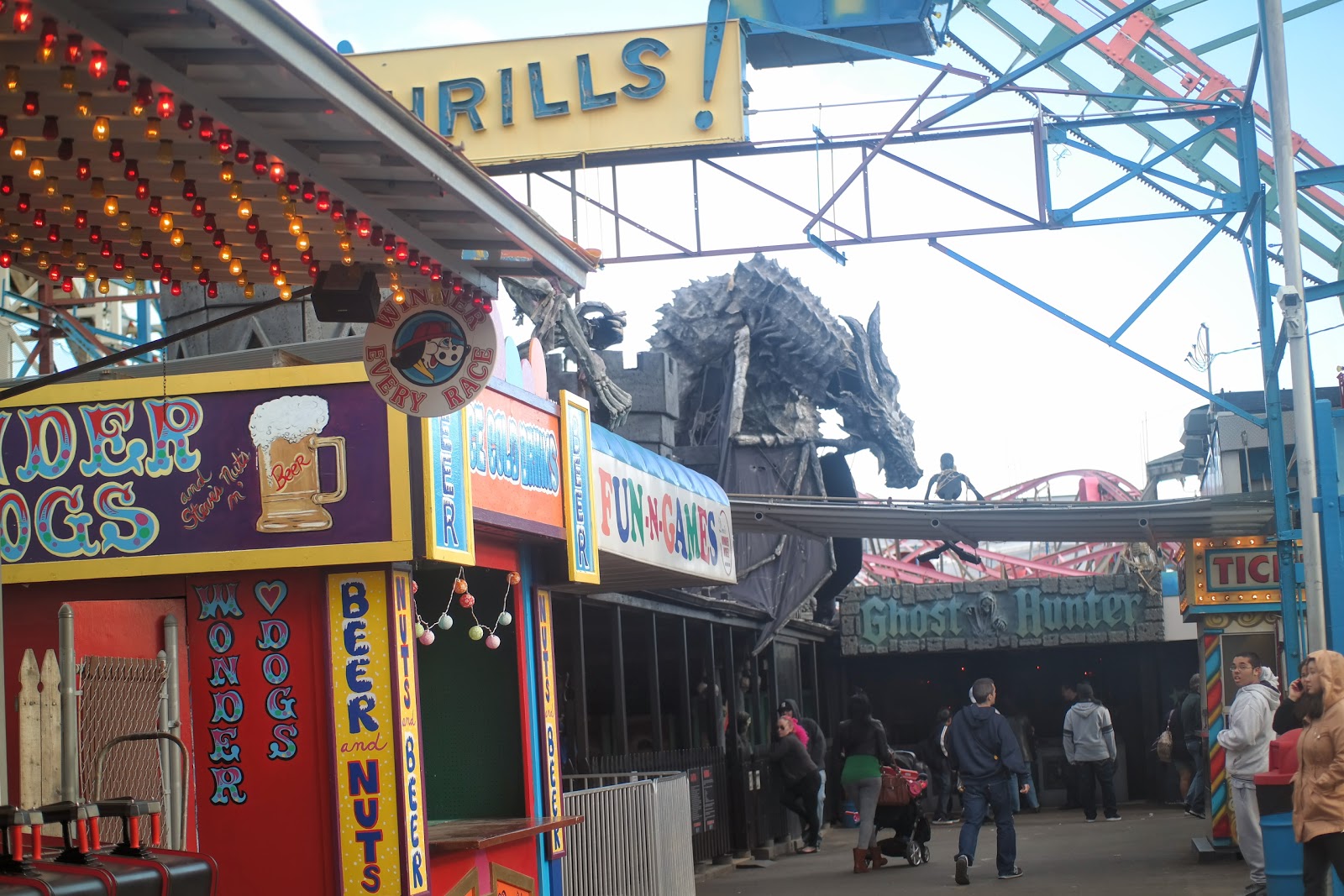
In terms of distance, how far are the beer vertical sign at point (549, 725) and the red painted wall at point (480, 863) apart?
0.34m

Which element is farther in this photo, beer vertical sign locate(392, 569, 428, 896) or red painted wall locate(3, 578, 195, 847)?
beer vertical sign locate(392, 569, 428, 896)

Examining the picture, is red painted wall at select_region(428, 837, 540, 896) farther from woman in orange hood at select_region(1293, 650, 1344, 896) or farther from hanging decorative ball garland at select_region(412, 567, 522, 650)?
woman in orange hood at select_region(1293, 650, 1344, 896)

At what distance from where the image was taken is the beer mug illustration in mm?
9953

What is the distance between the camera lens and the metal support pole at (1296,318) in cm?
1295

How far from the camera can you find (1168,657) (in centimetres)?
2842

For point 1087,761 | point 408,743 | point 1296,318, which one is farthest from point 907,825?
point 408,743

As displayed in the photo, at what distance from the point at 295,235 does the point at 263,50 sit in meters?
1.75

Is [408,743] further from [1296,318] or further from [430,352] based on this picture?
[1296,318]

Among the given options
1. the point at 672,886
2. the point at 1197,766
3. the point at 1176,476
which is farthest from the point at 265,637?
the point at 1176,476

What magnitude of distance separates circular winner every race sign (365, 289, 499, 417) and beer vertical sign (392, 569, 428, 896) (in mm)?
2292

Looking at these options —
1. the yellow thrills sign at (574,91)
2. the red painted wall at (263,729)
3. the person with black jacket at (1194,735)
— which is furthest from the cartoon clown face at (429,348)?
the person with black jacket at (1194,735)

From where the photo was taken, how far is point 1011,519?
16.8 metres

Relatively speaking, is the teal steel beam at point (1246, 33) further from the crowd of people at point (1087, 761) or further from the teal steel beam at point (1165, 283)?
the crowd of people at point (1087, 761)

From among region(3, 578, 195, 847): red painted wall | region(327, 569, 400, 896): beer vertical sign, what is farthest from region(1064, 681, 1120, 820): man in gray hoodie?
region(3, 578, 195, 847): red painted wall
